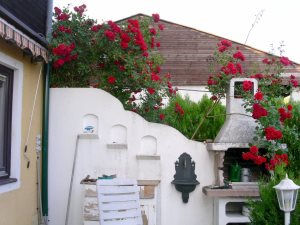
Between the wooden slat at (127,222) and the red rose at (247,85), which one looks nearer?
the wooden slat at (127,222)

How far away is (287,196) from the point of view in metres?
4.70

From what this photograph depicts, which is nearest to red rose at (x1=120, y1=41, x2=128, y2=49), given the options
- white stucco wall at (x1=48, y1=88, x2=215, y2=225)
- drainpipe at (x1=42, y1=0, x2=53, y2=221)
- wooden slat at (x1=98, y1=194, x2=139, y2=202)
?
white stucco wall at (x1=48, y1=88, x2=215, y2=225)

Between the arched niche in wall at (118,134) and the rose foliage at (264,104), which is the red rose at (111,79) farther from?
the rose foliage at (264,104)

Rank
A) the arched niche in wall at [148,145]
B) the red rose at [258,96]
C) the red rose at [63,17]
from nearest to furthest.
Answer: the red rose at [258,96] → the arched niche in wall at [148,145] → the red rose at [63,17]

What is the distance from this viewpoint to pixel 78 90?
6.38 metres

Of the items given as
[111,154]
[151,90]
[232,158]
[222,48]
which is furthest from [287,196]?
[222,48]

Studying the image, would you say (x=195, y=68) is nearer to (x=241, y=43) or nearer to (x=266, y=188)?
(x=241, y=43)

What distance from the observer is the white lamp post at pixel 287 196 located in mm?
4699

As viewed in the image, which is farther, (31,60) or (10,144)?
(31,60)

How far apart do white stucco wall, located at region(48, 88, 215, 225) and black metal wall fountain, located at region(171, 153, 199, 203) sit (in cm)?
7

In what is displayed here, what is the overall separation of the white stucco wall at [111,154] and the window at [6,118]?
1020 millimetres

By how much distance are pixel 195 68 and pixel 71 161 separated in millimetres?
9544

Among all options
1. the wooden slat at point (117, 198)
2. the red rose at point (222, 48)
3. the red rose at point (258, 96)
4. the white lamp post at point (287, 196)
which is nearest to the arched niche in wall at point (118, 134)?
the wooden slat at point (117, 198)

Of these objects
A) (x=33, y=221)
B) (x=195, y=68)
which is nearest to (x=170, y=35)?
(x=195, y=68)
